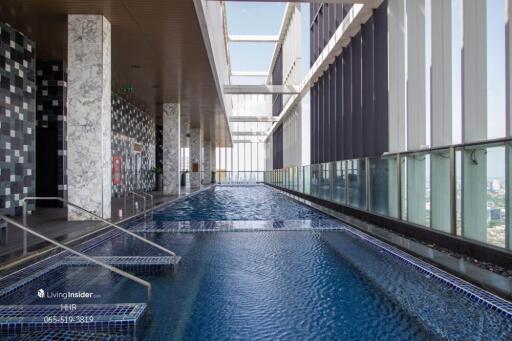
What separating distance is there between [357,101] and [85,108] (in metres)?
6.67

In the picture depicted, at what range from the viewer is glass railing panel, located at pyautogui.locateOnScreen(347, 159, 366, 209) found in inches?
368

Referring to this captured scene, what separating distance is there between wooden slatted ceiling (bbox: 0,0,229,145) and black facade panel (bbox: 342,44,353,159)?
12.9 feet

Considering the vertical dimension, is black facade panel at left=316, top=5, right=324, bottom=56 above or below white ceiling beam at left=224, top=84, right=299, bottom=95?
above

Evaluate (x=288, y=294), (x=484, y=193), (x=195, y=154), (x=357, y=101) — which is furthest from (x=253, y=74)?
(x=288, y=294)

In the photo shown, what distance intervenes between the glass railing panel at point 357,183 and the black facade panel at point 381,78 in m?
0.53

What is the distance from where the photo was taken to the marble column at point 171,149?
1759 centimetres

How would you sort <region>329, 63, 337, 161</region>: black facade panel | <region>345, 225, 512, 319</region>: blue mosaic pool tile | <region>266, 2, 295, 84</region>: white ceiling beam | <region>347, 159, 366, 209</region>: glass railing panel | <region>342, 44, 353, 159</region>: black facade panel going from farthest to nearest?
1. <region>266, 2, 295, 84</region>: white ceiling beam
2. <region>329, 63, 337, 161</region>: black facade panel
3. <region>342, 44, 353, 159</region>: black facade panel
4. <region>347, 159, 366, 209</region>: glass railing panel
5. <region>345, 225, 512, 319</region>: blue mosaic pool tile

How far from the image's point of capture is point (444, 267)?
4.41 metres

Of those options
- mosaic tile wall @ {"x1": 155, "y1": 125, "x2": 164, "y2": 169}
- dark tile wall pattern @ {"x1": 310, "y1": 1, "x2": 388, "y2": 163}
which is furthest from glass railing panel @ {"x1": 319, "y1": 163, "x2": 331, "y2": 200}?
mosaic tile wall @ {"x1": 155, "y1": 125, "x2": 164, "y2": 169}

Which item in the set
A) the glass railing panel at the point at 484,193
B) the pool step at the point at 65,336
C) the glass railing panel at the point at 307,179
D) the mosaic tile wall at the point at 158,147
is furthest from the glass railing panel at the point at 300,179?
the pool step at the point at 65,336

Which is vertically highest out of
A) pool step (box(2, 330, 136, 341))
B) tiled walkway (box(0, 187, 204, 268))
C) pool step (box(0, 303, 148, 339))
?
tiled walkway (box(0, 187, 204, 268))

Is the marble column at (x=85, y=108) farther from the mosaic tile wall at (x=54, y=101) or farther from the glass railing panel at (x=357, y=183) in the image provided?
the glass railing panel at (x=357, y=183)

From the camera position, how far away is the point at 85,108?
321 inches

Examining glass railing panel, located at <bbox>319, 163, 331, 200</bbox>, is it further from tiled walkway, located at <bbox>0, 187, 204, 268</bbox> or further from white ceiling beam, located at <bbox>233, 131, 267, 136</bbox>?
white ceiling beam, located at <bbox>233, 131, 267, 136</bbox>
